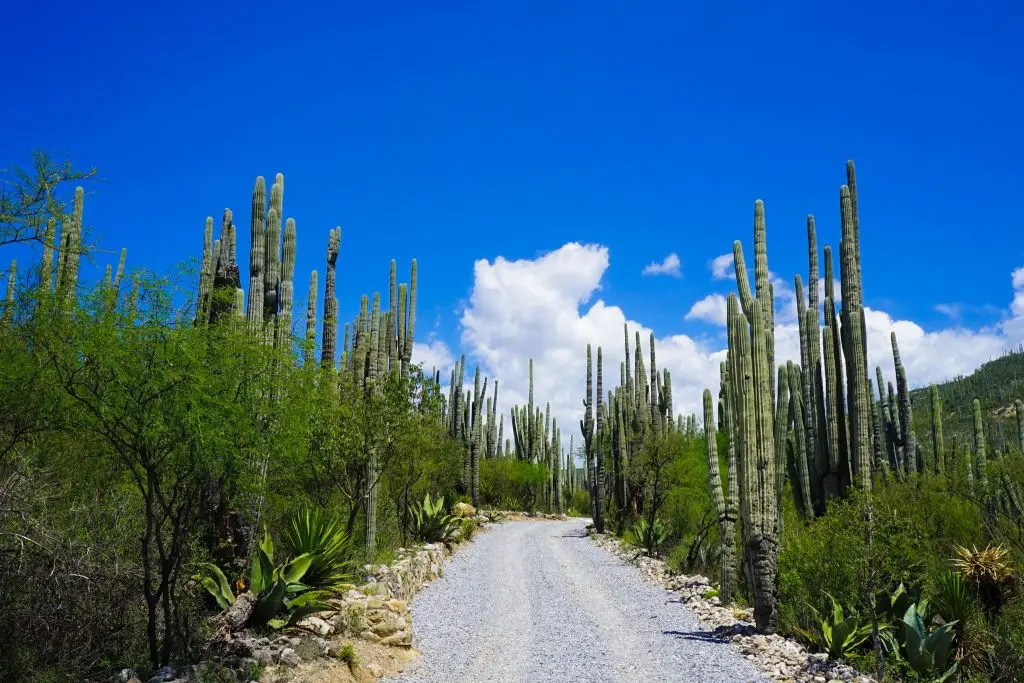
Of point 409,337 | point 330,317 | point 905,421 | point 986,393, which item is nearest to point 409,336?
point 409,337

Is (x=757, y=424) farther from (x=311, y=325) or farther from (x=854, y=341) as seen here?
(x=311, y=325)

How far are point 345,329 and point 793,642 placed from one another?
20.5 metres

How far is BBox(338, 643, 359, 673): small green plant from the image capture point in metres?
8.26

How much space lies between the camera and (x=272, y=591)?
8.84 m

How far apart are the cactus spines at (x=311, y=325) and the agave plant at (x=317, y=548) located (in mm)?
2438

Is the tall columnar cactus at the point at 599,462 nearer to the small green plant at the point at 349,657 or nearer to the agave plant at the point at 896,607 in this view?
the agave plant at the point at 896,607

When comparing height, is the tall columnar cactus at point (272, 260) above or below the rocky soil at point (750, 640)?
above

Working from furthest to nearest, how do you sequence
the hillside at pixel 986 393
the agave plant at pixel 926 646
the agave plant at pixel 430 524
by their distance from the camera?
the hillside at pixel 986 393 → the agave plant at pixel 430 524 → the agave plant at pixel 926 646

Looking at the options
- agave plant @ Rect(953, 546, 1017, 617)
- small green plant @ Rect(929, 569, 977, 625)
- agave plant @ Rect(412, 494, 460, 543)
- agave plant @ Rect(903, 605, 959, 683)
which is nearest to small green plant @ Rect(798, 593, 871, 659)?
agave plant @ Rect(903, 605, 959, 683)

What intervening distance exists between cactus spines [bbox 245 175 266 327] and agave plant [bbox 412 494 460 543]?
9.35m

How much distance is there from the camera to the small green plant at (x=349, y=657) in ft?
27.1

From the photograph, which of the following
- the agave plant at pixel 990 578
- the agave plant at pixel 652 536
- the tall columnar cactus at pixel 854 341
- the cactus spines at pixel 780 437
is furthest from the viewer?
the agave plant at pixel 652 536

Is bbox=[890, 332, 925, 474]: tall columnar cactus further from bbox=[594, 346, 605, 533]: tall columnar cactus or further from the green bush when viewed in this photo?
the green bush

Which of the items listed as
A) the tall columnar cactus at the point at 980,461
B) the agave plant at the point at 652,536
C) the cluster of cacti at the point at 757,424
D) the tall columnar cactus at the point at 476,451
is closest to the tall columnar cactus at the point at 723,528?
the cluster of cacti at the point at 757,424
